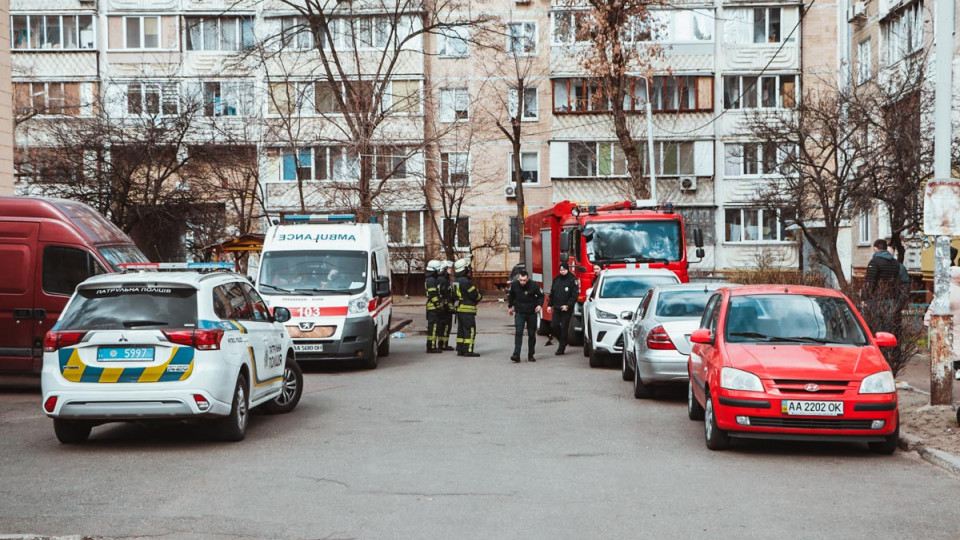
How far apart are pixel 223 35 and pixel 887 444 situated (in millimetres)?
45353

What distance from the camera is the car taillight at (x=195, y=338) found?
10.2 metres

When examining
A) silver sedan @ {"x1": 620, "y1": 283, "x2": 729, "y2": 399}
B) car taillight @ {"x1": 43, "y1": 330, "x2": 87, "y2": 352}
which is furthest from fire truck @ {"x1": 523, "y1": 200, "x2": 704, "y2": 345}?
car taillight @ {"x1": 43, "y1": 330, "x2": 87, "y2": 352}

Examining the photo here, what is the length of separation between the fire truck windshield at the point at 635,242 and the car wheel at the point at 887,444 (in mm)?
13443

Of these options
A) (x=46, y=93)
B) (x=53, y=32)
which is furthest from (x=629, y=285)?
(x=53, y=32)

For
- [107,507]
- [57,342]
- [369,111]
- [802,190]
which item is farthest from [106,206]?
[107,507]

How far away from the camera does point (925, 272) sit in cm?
3138

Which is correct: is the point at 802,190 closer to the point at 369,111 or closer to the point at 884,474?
the point at 369,111

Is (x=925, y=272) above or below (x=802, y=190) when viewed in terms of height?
below

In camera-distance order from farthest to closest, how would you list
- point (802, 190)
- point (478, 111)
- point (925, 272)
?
point (478, 111) < point (925, 272) < point (802, 190)

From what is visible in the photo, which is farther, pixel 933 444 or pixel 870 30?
pixel 870 30

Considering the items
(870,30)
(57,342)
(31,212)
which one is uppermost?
(870,30)

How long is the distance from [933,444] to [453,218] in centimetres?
4126

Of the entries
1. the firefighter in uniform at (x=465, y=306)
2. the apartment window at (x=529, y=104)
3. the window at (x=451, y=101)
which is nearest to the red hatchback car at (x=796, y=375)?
the firefighter in uniform at (x=465, y=306)

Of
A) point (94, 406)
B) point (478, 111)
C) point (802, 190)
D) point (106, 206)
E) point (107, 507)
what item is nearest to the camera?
point (107, 507)
